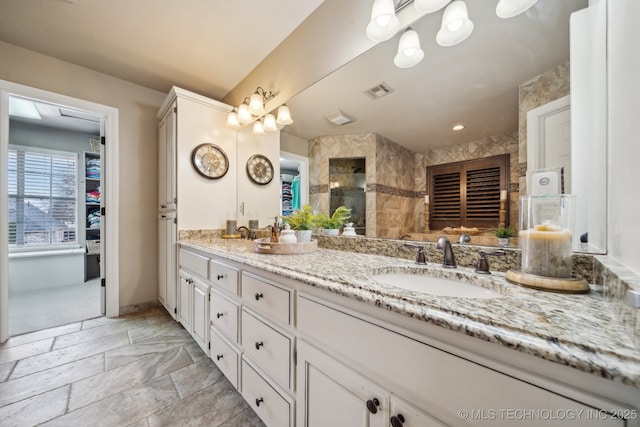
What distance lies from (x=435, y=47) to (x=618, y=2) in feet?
1.89

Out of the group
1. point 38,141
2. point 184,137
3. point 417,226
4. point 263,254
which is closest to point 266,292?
point 263,254

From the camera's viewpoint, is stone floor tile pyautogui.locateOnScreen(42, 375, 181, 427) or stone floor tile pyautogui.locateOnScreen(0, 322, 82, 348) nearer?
stone floor tile pyautogui.locateOnScreen(42, 375, 181, 427)

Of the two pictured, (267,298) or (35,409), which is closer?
(267,298)

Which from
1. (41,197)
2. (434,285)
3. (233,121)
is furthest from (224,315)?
(41,197)

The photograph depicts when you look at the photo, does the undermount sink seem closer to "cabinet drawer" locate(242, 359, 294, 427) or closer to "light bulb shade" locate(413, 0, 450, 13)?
"cabinet drawer" locate(242, 359, 294, 427)

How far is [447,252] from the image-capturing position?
3.18 ft

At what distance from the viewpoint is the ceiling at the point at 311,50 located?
903mm

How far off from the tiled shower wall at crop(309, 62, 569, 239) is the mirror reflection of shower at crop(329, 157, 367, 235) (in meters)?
0.03

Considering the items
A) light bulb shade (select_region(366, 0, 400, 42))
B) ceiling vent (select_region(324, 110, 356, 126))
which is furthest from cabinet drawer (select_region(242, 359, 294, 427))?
light bulb shade (select_region(366, 0, 400, 42))

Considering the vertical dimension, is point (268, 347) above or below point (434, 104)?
below

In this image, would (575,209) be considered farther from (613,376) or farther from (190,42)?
(190,42)

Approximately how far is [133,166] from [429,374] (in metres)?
3.16

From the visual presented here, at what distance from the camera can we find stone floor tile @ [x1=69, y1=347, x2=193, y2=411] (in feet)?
4.48

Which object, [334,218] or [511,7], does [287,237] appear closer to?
[334,218]
